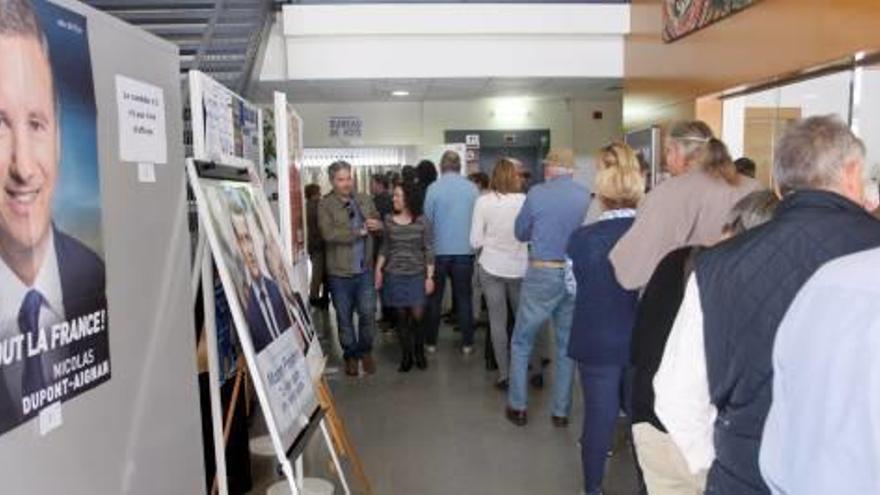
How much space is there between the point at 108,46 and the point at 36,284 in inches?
26.6

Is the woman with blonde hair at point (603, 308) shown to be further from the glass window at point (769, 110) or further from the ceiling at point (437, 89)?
the ceiling at point (437, 89)

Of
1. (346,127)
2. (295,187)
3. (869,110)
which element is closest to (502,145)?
(346,127)

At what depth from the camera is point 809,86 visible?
5.75m

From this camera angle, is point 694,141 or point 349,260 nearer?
point 694,141

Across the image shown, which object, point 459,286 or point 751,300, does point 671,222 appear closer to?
point 751,300

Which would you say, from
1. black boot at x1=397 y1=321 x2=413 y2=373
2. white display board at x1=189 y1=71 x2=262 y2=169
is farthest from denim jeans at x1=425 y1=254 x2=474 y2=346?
white display board at x1=189 y1=71 x2=262 y2=169

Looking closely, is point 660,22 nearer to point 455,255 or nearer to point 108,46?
point 455,255

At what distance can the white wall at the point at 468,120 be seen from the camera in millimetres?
11125

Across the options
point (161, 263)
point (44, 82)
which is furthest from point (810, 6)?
point (44, 82)

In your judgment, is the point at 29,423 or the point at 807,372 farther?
the point at 29,423

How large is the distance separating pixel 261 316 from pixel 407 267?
3.13 metres

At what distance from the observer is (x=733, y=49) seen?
5.89m

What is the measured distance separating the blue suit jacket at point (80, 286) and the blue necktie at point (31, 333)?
2.1 inches

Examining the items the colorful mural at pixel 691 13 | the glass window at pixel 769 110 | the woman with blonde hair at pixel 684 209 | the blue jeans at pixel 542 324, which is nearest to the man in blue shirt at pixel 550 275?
the blue jeans at pixel 542 324
